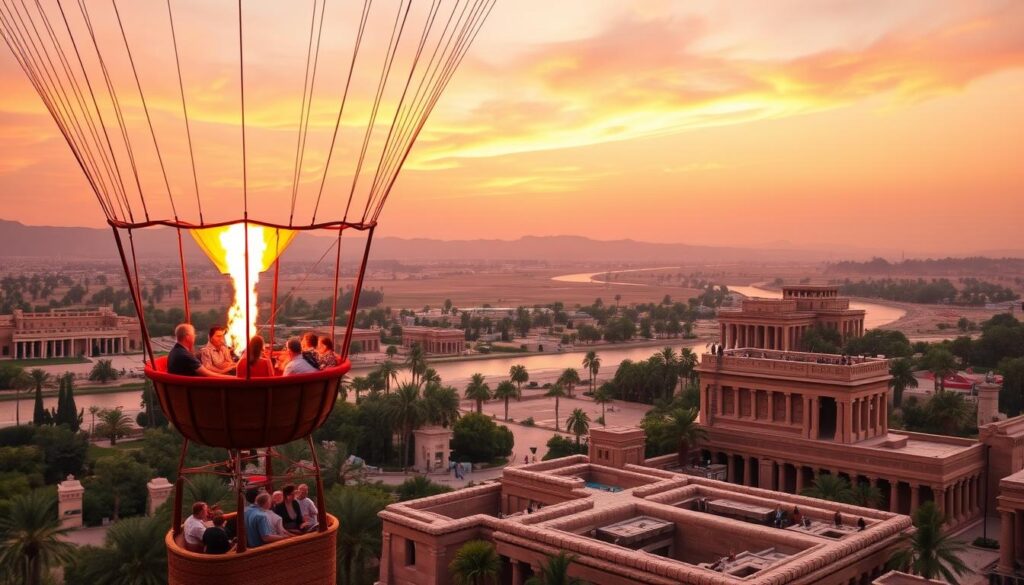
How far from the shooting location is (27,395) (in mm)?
70188

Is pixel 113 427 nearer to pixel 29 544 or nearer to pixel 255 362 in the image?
pixel 29 544

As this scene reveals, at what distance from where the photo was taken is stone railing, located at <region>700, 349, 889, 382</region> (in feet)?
106

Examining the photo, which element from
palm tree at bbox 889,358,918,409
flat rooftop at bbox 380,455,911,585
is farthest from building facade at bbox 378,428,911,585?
palm tree at bbox 889,358,918,409

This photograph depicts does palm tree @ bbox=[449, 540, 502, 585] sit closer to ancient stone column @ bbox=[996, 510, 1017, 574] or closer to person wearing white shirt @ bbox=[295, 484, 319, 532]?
person wearing white shirt @ bbox=[295, 484, 319, 532]

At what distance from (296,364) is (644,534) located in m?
16.1

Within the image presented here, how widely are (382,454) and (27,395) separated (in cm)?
3728

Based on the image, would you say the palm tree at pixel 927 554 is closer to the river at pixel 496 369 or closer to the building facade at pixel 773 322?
the building facade at pixel 773 322

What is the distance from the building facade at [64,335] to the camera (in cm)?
10194

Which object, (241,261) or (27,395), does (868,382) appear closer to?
(241,261)

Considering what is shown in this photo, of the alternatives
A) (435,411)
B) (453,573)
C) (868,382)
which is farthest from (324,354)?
(435,411)

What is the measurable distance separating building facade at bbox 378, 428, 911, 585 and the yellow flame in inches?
502

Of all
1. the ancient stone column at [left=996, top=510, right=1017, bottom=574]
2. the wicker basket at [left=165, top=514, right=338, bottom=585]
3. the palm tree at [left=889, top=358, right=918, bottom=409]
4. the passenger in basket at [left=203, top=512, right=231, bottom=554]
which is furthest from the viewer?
the palm tree at [left=889, top=358, right=918, bottom=409]

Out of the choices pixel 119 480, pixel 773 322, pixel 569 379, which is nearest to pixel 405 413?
pixel 119 480

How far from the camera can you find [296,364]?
695cm
